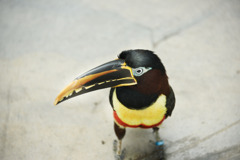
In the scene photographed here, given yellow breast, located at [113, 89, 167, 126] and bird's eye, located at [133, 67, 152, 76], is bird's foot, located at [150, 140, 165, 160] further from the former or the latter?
bird's eye, located at [133, 67, 152, 76]

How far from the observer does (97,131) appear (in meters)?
2.65

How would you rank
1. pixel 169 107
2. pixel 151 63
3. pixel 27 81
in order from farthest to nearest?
1. pixel 27 81
2. pixel 169 107
3. pixel 151 63

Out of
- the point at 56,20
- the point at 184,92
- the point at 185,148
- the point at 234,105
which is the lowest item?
the point at 185,148

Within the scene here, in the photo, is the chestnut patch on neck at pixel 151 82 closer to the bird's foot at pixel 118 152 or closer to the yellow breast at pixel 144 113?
the yellow breast at pixel 144 113

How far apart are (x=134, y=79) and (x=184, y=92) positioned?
1.41 metres

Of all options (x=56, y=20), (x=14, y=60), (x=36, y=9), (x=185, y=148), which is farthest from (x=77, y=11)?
(x=185, y=148)

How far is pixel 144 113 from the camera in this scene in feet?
6.22

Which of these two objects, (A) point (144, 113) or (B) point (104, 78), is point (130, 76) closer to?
(B) point (104, 78)

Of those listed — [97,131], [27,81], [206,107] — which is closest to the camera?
[97,131]

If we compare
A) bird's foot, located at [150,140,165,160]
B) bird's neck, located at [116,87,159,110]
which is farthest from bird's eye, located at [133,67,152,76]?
bird's foot, located at [150,140,165,160]

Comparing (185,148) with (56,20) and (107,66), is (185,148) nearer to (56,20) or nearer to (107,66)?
(107,66)

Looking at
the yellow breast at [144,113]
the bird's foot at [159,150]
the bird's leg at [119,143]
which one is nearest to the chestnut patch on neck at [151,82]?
the yellow breast at [144,113]

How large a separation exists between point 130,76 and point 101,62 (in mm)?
1625

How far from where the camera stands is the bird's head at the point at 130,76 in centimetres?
178
